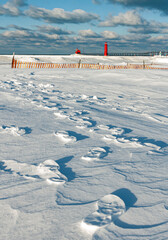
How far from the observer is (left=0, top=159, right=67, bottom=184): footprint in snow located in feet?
6.34

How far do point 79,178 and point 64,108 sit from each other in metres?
2.72

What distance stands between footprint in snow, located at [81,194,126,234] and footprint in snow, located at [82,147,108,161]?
728 millimetres

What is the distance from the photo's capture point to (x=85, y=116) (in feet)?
13.3

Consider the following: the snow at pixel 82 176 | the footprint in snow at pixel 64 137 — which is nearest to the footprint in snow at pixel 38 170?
the snow at pixel 82 176

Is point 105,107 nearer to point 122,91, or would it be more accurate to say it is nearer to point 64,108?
point 64,108

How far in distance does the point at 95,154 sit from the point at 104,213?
1.03m

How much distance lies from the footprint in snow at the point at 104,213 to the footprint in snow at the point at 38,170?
1.49ft

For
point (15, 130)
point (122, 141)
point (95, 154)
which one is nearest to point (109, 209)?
point (95, 154)

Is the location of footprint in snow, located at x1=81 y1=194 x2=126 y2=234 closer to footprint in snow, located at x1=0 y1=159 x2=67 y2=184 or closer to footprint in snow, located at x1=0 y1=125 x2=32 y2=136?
footprint in snow, located at x1=0 y1=159 x2=67 y2=184

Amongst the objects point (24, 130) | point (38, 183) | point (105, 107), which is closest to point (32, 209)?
point (38, 183)

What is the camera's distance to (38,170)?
206 centimetres

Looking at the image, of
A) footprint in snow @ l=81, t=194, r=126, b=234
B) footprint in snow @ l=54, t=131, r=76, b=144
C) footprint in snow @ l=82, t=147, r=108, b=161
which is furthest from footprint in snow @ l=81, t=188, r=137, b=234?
footprint in snow @ l=54, t=131, r=76, b=144

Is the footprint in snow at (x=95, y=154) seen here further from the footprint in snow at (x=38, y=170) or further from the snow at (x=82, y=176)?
the footprint in snow at (x=38, y=170)

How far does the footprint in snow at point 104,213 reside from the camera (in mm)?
1378
